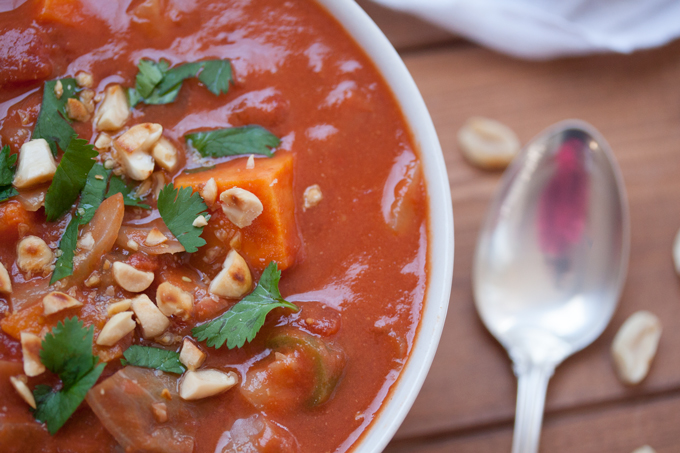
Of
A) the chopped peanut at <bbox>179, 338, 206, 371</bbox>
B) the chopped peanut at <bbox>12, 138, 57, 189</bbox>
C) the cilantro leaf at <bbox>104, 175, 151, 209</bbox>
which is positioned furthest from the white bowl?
the chopped peanut at <bbox>12, 138, 57, 189</bbox>

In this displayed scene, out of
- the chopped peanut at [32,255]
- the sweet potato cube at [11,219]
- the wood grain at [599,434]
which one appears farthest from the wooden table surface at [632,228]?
the sweet potato cube at [11,219]

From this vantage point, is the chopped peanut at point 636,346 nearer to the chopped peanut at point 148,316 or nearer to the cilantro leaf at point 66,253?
the chopped peanut at point 148,316

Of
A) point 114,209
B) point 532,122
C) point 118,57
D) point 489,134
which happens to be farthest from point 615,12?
point 114,209

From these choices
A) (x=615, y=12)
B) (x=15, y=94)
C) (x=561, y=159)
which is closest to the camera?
(x=15, y=94)

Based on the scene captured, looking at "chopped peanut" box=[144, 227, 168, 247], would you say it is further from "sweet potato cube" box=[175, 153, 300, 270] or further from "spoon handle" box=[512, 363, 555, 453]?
"spoon handle" box=[512, 363, 555, 453]

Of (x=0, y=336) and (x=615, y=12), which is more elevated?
(x=615, y=12)

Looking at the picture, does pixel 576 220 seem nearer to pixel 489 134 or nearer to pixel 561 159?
pixel 561 159
